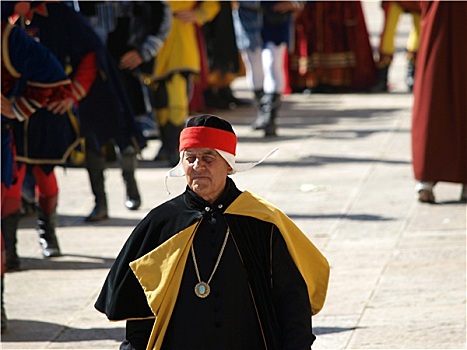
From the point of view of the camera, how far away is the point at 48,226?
8.24 metres

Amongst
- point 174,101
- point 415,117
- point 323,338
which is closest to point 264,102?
point 174,101

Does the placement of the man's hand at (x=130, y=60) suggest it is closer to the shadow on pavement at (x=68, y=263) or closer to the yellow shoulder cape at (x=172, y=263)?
the shadow on pavement at (x=68, y=263)

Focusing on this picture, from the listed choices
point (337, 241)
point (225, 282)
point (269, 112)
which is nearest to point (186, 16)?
point (269, 112)

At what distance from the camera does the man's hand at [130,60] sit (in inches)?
395

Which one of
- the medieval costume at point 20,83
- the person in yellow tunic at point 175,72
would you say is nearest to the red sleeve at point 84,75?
the medieval costume at point 20,83

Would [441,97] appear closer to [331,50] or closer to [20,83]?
[20,83]

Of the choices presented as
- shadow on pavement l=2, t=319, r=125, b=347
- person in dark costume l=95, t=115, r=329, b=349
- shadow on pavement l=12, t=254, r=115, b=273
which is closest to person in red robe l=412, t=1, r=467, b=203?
shadow on pavement l=12, t=254, r=115, b=273

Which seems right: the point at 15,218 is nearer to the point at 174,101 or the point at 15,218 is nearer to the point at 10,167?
the point at 10,167

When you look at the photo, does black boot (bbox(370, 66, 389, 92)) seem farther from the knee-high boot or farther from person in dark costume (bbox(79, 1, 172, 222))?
the knee-high boot

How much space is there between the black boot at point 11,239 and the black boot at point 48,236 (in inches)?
12.3

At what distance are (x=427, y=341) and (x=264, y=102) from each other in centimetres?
649

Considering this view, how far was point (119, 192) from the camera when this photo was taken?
10398mm

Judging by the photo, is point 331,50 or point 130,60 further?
point 331,50

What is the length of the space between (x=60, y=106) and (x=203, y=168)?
3349 mm
